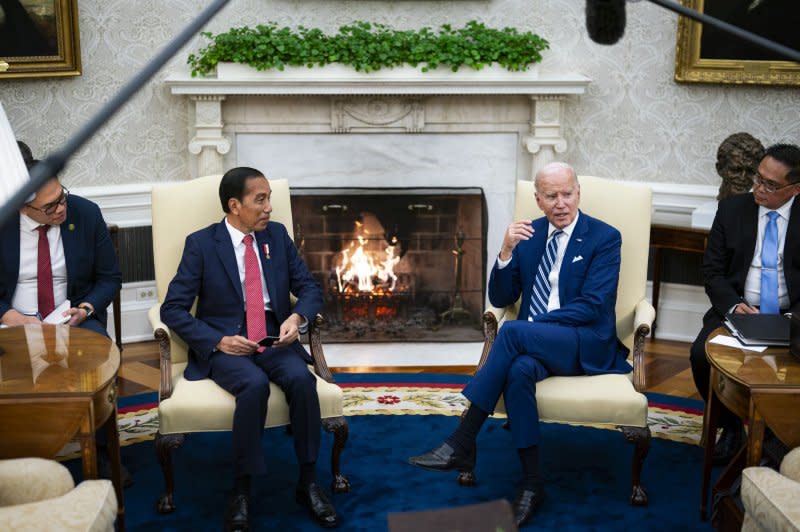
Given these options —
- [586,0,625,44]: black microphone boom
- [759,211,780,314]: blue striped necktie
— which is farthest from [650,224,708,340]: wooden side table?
[586,0,625,44]: black microphone boom

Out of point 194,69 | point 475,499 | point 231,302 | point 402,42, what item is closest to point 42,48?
point 194,69

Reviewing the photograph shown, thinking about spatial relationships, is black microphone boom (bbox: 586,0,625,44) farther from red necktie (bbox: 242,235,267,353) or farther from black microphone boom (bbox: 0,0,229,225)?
red necktie (bbox: 242,235,267,353)

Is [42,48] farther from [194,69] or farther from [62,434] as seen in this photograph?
[62,434]

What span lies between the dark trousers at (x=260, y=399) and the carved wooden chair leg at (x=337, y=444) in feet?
0.26

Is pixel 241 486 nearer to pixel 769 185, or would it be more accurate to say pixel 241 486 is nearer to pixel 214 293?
pixel 214 293

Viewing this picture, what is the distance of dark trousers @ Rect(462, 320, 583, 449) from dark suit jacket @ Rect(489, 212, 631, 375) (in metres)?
0.07

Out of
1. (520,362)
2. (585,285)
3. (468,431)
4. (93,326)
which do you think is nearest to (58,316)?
(93,326)

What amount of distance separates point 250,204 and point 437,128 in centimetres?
230

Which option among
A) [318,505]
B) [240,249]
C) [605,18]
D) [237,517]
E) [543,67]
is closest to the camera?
[605,18]

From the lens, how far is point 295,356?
3.87 m

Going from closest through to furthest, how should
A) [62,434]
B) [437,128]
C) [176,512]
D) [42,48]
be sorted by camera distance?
1. [62,434]
2. [176,512]
3. [42,48]
4. [437,128]

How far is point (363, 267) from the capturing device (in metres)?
6.08

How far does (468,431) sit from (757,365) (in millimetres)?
1146

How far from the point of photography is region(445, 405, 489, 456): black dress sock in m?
3.86
